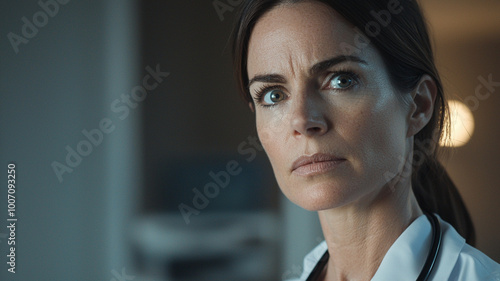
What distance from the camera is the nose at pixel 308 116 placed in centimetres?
59

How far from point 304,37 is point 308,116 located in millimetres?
112

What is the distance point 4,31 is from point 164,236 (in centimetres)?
96

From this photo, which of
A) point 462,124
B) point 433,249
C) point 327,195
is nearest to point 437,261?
point 433,249

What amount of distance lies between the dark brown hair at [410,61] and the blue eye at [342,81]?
0.18ft

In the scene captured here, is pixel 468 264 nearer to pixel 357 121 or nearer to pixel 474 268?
pixel 474 268

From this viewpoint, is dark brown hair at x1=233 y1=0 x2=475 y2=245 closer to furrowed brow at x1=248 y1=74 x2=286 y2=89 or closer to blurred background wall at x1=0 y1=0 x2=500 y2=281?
furrowed brow at x1=248 y1=74 x2=286 y2=89

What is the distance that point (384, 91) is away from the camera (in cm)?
63

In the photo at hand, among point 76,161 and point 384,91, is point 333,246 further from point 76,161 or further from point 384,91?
point 76,161

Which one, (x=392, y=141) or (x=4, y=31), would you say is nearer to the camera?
(x=392, y=141)

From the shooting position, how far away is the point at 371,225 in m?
0.66

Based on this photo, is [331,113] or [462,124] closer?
[331,113]

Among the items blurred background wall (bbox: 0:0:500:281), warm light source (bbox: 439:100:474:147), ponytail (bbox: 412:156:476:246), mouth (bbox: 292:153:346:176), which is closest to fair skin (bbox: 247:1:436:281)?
mouth (bbox: 292:153:346:176)

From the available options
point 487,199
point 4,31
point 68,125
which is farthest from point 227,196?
point 4,31

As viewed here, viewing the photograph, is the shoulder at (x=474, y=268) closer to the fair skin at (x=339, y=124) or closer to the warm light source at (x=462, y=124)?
the fair skin at (x=339, y=124)
